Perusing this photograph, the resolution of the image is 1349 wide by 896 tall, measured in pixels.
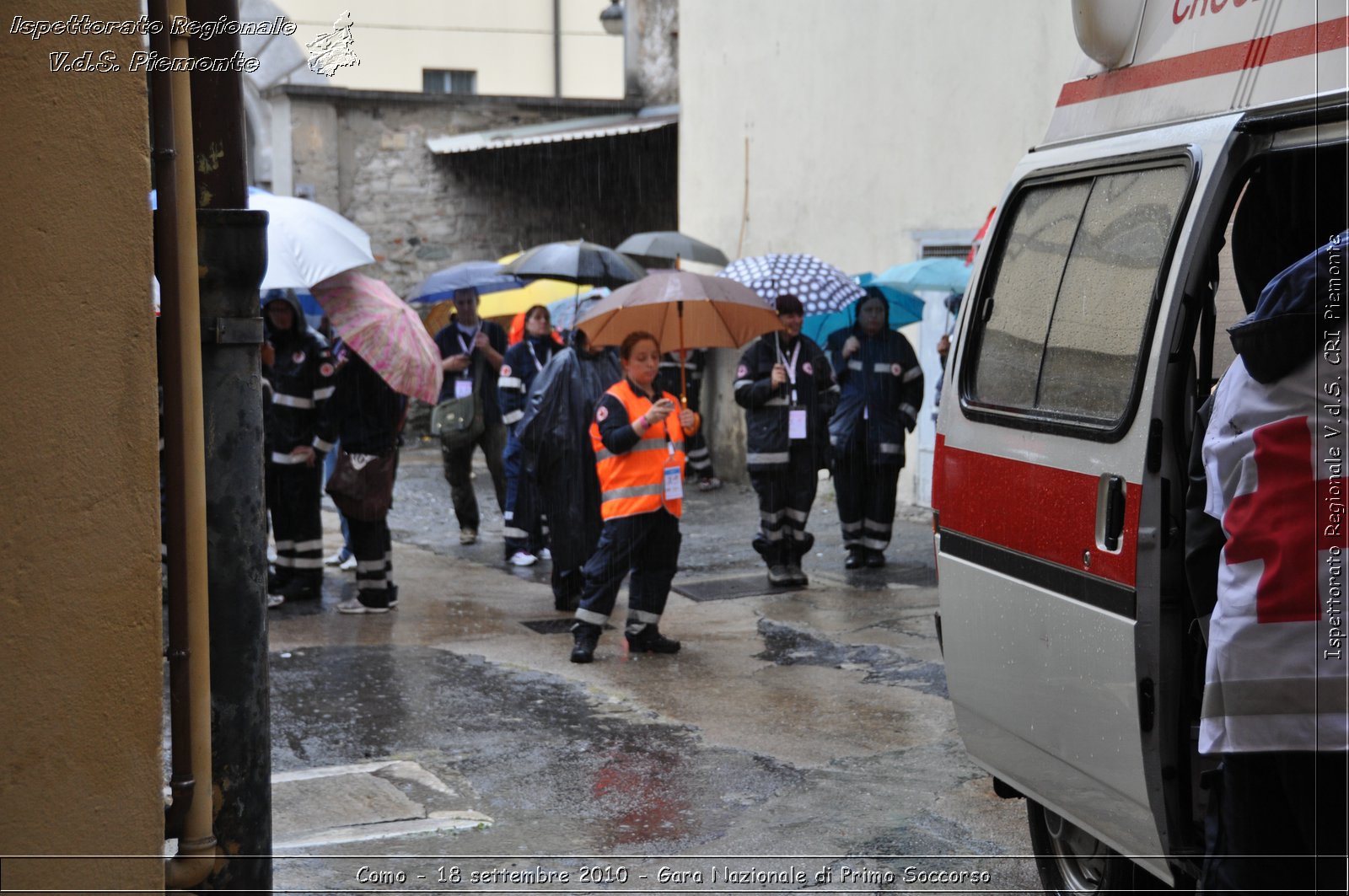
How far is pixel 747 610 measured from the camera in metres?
8.91

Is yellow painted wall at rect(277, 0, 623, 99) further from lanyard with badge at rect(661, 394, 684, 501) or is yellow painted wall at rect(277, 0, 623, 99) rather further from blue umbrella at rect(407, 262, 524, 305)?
lanyard with badge at rect(661, 394, 684, 501)

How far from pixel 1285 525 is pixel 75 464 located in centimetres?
215

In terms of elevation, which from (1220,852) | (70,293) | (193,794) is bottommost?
(1220,852)

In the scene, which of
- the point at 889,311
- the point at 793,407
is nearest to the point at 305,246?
the point at 793,407

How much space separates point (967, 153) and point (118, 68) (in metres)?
10.1

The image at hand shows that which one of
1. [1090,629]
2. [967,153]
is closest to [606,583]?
[1090,629]

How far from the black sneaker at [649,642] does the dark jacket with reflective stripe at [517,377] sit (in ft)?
11.9

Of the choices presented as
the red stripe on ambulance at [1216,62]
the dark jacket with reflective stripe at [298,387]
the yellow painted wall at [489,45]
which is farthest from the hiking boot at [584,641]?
Result: the yellow painted wall at [489,45]

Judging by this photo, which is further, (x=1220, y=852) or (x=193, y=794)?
(x=1220, y=852)

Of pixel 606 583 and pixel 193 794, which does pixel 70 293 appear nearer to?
pixel 193 794

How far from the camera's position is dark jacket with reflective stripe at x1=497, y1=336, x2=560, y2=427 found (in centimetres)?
1096

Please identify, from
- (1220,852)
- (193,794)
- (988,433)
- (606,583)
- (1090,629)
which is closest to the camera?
(193,794)

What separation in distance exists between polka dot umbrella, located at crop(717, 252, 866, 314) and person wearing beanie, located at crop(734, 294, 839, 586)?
0.28 feet

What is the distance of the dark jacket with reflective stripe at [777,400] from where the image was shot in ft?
31.4
